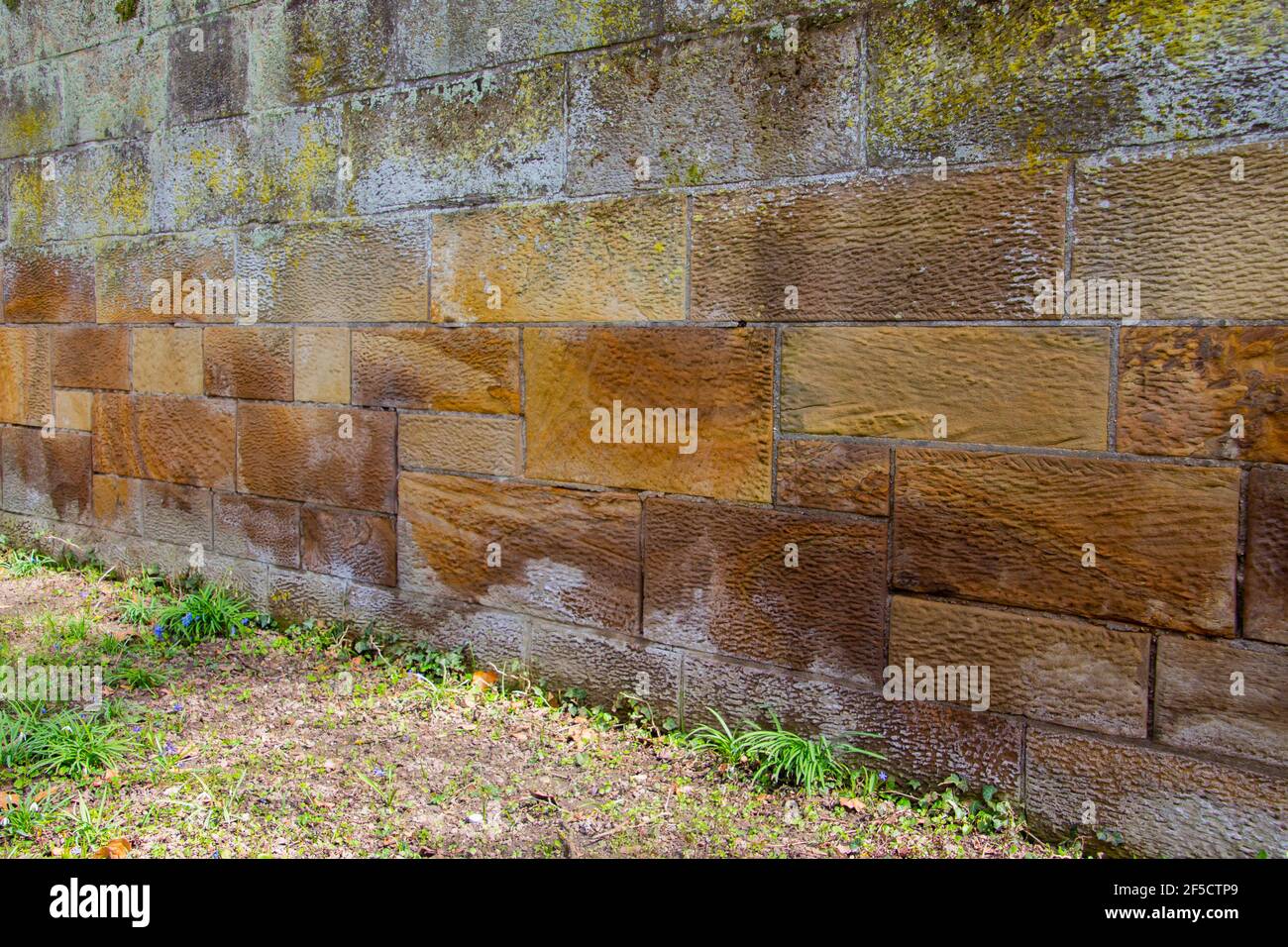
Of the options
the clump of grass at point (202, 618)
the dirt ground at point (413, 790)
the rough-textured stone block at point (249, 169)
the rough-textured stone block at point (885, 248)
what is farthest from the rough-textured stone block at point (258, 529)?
the rough-textured stone block at point (885, 248)

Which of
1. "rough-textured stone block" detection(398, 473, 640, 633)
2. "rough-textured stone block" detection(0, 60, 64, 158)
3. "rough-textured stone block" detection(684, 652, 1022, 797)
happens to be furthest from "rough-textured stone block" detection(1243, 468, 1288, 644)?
"rough-textured stone block" detection(0, 60, 64, 158)

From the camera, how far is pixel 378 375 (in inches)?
159

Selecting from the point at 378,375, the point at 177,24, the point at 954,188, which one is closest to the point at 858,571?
the point at 954,188

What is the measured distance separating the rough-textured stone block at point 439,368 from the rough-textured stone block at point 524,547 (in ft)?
1.02

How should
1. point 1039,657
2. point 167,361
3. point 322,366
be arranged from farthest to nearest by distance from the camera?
point 167,361 → point 322,366 → point 1039,657

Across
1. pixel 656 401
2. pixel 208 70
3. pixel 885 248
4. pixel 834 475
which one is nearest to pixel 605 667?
pixel 656 401

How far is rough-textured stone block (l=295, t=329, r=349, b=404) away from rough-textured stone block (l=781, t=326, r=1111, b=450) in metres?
2.01

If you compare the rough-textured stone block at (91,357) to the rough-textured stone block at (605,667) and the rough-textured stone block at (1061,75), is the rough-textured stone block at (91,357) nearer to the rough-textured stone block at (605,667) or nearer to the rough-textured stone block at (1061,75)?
the rough-textured stone block at (605,667)

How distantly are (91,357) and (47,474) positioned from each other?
2.74 feet

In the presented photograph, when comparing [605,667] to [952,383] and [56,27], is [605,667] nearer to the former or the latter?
[952,383]

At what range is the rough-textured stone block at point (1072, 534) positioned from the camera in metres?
2.56

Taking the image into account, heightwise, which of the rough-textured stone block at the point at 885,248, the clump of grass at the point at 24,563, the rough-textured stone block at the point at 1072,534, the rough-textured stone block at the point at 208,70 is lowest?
the clump of grass at the point at 24,563

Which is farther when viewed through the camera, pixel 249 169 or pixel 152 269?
pixel 152 269

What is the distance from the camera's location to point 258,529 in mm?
4559
